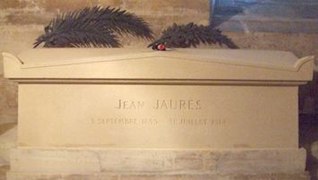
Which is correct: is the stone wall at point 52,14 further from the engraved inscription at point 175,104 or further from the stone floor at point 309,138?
the engraved inscription at point 175,104

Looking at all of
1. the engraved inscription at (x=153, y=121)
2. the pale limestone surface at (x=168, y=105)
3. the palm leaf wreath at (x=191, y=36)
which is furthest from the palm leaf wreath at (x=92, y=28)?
the engraved inscription at (x=153, y=121)

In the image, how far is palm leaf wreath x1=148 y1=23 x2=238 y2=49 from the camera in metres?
3.95

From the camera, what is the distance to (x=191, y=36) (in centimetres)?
399

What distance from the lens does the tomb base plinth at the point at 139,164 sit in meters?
2.93

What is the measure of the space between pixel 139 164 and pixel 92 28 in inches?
55.2

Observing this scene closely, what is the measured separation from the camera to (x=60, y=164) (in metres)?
2.94

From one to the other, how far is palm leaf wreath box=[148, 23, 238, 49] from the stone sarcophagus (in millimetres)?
1000

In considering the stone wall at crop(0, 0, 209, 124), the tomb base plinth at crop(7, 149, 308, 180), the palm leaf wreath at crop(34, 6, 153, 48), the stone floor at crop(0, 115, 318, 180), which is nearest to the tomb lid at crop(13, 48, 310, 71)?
the tomb base plinth at crop(7, 149, 308, 180)

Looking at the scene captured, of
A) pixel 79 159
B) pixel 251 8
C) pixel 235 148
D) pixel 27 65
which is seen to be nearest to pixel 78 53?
pixel 27 65

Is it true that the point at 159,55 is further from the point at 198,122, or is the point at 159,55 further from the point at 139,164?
the point at 139,164

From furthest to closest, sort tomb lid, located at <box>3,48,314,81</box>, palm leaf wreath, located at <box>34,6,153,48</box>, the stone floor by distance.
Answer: palm leaf wreath, located at <box>34,6,153,48</box>, the stone floor, tomb lid, located at <box>3,48,314,81</box>

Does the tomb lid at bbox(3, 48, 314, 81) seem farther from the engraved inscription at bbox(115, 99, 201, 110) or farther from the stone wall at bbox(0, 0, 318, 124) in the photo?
the stone wall at bbox(0, 0, 318, 124)

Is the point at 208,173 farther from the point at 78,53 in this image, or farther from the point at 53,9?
the point at 53,9

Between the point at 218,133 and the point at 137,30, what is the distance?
1.44 m
